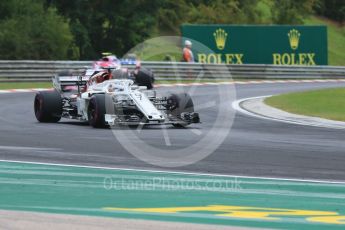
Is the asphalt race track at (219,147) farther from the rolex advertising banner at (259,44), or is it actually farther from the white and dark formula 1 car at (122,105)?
the rolex advertising banner at (259,44)

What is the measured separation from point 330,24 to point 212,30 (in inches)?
1303

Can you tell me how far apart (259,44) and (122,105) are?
23.8 meters

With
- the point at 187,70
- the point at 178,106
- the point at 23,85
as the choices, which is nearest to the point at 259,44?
the point at 187,70

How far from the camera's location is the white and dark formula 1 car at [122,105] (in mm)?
17453

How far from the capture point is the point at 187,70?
36469mm

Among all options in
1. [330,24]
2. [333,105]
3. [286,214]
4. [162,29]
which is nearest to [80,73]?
[333,105]

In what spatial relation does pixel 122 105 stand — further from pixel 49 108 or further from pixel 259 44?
pixel 259 44

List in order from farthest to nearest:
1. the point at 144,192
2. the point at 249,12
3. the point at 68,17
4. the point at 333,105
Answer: the point at 249,12 < the point at 68,17 < the point at 333,105 < the point at 144,192

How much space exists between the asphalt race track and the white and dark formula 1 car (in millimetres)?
236

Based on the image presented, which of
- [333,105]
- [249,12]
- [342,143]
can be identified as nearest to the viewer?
[342,143]

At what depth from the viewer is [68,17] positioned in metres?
48.8

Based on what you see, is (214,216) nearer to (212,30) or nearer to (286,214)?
(286,214)

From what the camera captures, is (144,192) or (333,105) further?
(333,105)

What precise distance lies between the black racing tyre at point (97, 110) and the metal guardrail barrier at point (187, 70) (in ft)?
44.8
